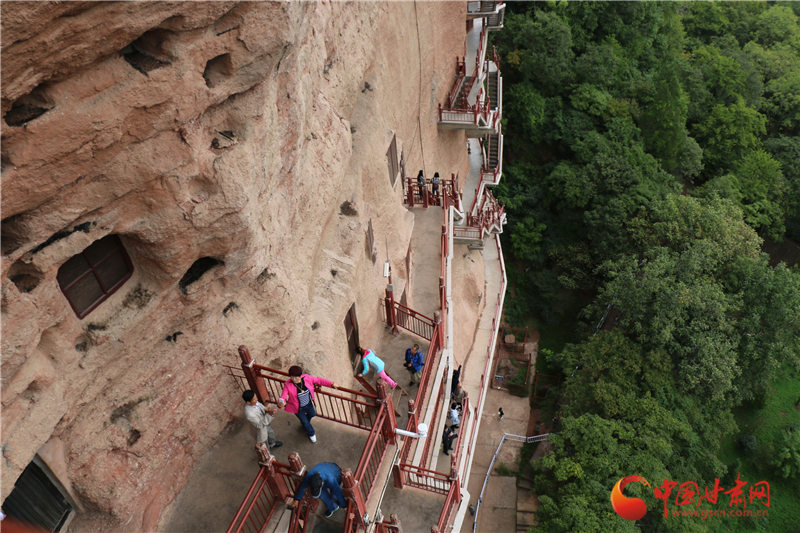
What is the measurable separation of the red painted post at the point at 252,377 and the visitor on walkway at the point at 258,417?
1.15 ft

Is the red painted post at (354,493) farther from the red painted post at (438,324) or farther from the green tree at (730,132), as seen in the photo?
the green tree at (730,132)

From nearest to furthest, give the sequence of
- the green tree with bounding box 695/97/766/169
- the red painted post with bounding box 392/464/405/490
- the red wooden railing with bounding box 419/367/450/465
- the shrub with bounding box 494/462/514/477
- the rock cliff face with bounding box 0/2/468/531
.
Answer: the rock cliff face with bounding box 0/2/468/531 → the red painted post with bounding box 392/464/405/490 → the red wooden railing with bounding box 419/367/450/465 → the shrub with bounding box 494/462/514/477 → the green tree with bounding box 695/97/766/169

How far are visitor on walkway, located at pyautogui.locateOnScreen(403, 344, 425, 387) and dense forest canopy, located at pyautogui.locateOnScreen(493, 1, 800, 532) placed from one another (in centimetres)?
1086

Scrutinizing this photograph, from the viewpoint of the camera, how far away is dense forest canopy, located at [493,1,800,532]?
2297cm

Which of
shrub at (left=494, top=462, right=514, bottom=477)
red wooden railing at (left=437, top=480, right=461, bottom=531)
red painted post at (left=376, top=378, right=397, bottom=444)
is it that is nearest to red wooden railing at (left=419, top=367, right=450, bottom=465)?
red wooden railing at (left=437, top=480, right=461, bottom=531)

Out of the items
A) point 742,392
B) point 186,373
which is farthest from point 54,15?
point 742,392

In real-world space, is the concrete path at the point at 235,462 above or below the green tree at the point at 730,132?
below

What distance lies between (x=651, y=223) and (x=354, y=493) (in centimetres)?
2587

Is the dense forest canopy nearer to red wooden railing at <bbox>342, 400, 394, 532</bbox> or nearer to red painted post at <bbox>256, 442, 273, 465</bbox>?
red wooden railing at <bbox>342, 400, 394, 532</bbox>

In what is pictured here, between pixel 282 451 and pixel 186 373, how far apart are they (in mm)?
2372

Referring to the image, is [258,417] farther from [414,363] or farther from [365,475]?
[414,363]

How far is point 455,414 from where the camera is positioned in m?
17.8

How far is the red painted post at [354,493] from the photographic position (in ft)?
27.2

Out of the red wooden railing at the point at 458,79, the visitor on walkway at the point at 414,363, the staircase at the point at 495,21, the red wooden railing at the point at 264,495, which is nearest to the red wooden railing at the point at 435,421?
the visitor on walkway at the point at 414,363
